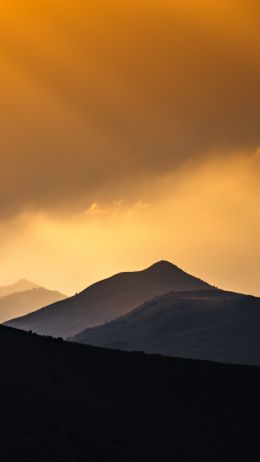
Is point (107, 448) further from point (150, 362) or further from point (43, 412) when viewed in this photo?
point (150, 362)

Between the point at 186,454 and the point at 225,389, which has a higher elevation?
the point at 225,389

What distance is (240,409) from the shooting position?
205 feet

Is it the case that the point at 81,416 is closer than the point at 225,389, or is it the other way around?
the point at 81,416

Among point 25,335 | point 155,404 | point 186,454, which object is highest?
point 25,335

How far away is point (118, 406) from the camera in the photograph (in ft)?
183

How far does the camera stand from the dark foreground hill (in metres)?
46.8

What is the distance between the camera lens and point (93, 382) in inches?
2413

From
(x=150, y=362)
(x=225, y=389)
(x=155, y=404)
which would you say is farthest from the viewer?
(x=150, y=362)

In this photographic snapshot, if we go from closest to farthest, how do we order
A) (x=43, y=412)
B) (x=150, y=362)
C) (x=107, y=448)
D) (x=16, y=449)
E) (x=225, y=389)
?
1. (x=16, y=449)
2. (x=107, y=448)
3. (x=43, y=412)
4. (x=225, y=389)
5. (x=150, y=362)

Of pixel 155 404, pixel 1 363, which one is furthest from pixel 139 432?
pixel 1 363

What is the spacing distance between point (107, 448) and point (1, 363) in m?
14.6

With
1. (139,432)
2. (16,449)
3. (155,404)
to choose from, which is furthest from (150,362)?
(16,449)

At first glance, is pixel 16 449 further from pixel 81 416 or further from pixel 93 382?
pixel 93 382

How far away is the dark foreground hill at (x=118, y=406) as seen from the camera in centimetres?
4678
